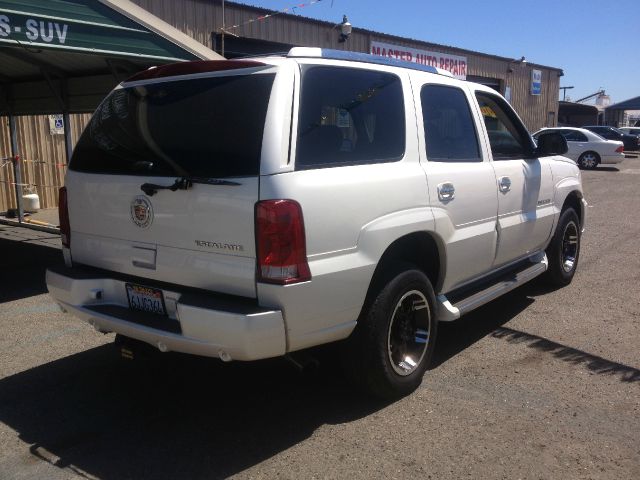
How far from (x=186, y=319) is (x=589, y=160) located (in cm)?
2351

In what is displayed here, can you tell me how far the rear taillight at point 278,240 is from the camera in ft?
9.78

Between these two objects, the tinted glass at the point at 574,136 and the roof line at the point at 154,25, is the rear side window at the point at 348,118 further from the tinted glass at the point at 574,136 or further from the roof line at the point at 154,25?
the tinted glass at the point at 574,136

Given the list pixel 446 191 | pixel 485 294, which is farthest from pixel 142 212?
pixel 485 294

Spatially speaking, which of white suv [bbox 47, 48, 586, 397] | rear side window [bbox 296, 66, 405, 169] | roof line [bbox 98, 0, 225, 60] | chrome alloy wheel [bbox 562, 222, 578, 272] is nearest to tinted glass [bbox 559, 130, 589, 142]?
chrome alloy wheel [bbox 562, 222, 578, 272]

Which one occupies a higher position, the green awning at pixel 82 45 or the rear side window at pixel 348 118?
the green awning at pixel 82 45

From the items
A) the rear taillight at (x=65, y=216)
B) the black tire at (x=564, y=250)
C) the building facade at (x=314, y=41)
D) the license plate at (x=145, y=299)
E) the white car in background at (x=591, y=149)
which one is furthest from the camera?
the white car in background at (x=591, y=149)

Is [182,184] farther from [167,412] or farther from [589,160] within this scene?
[589,160]

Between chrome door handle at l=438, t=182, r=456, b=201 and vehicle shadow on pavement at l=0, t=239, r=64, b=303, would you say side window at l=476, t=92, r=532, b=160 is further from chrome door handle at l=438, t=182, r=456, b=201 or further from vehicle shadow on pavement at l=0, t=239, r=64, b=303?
vehicle shadow on pavement at l=0, t=239, r=64, b=303

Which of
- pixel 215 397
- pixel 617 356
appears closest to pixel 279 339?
pixel 215 397

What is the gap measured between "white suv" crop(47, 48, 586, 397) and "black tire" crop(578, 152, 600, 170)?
2108 centimetres

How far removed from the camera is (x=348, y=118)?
3.62m

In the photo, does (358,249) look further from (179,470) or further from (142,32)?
(142,32)

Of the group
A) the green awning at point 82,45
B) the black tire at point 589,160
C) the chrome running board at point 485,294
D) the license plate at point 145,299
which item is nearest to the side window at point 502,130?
the chrome running board at point 485,294

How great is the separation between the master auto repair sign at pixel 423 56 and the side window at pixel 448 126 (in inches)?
572
